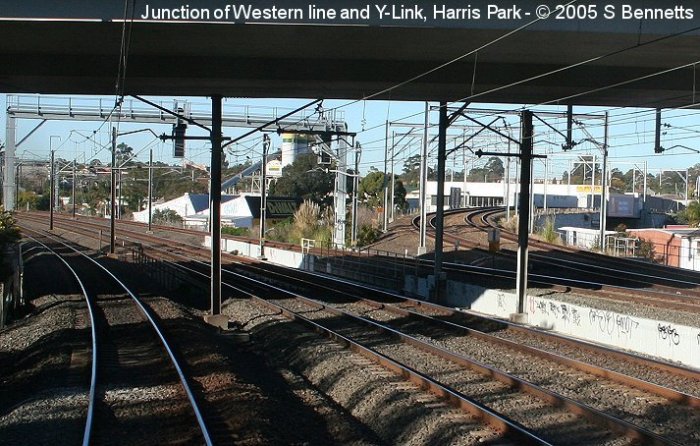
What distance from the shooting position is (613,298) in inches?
1006

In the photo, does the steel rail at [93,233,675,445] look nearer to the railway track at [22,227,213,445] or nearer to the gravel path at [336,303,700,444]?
the gravel path at [336,303,700,444]

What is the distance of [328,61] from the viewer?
18.2 meters

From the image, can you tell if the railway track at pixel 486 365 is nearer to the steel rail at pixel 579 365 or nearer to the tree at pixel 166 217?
the steel rail at pixel 579 365

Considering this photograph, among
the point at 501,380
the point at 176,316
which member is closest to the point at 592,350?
the point at 501,380

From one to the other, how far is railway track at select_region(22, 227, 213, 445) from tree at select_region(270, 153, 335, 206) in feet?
219

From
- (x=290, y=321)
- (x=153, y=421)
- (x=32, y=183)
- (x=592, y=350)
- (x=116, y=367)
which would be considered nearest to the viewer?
(x=153, y=421)

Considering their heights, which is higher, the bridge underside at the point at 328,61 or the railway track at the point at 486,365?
the bridge underside at the point at 328,61

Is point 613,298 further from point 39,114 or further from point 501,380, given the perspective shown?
point 39,114

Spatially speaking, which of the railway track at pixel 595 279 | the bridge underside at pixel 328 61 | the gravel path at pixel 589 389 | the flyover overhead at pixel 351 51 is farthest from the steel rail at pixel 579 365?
the railway track at pixel 595 279

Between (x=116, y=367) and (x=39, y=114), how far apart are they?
27.4 m

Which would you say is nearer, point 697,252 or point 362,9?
point 362,9

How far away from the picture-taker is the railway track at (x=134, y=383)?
31.6ft

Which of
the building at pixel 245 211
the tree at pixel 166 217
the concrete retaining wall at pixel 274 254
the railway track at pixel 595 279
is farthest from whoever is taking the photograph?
the tree at pixel 166 217

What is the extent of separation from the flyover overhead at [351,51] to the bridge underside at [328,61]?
0.14ft
